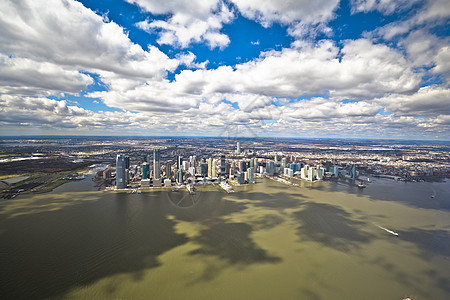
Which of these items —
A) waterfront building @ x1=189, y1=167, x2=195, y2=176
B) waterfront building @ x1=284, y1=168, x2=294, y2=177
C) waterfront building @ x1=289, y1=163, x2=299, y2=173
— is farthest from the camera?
waterfront building @ x1=289, y1=163, x2=299, y2=173

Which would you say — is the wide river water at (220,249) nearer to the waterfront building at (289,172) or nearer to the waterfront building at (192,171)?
the waterfront building at (192,171)

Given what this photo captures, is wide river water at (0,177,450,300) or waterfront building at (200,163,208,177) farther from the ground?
waterfront building at (200,163,208,177)

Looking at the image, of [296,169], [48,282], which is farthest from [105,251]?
[296,169]

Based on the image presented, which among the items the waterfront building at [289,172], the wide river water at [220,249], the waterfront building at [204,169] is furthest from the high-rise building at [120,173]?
the waterfront building at [289,172]

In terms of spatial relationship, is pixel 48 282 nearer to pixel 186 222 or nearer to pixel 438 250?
pixel 186 222

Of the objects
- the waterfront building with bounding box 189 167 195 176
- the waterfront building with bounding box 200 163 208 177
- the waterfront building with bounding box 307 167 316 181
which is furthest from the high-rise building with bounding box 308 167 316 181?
the waterfront building with bounding box 189 167 195 176

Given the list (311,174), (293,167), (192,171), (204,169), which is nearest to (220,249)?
(204,169)

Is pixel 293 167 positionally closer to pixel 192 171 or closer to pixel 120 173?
pixel 192 171

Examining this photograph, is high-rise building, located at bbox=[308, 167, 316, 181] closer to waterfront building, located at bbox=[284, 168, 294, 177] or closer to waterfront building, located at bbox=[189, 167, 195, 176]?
waterfront building, located at bbox=[284, 168, 294, 177]
